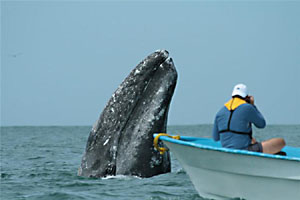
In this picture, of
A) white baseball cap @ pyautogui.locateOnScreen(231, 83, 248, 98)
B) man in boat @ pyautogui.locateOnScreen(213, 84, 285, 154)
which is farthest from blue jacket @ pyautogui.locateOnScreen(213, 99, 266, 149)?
white baseball cap @ pyautogui.locateOnScreen(231, 83, 248, 98)

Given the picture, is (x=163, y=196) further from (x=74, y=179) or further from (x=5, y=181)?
(x=5, y=181)

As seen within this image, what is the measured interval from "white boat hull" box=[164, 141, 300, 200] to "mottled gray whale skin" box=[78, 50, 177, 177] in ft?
4.27

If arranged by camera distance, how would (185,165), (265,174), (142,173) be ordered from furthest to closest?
(142,173)
(185,165)
(265,174)

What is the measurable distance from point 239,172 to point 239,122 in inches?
26.5

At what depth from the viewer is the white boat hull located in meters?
7.22

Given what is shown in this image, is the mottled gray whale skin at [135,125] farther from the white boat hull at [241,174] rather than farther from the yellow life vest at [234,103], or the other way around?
the yellow life vest at [234,103]

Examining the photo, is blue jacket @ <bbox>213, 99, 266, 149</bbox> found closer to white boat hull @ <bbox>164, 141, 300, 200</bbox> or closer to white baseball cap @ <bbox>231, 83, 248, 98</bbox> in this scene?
white baseball cap @ <bbox>231, 83, 248, 98</bbox>

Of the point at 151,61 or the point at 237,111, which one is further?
the point at 151,61

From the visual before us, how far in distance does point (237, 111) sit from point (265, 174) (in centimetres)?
92

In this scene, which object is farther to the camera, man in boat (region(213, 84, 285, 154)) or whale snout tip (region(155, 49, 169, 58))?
whale snout tip (region(155, 49, 169, 58))

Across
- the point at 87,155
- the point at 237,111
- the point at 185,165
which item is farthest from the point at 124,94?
the point at 237,111

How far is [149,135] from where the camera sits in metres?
9.25

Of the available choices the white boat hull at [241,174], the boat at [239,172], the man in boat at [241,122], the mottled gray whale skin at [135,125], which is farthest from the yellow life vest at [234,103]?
the mottled gray whale skin at [135,125]

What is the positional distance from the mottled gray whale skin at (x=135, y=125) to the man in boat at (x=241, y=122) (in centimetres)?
169
